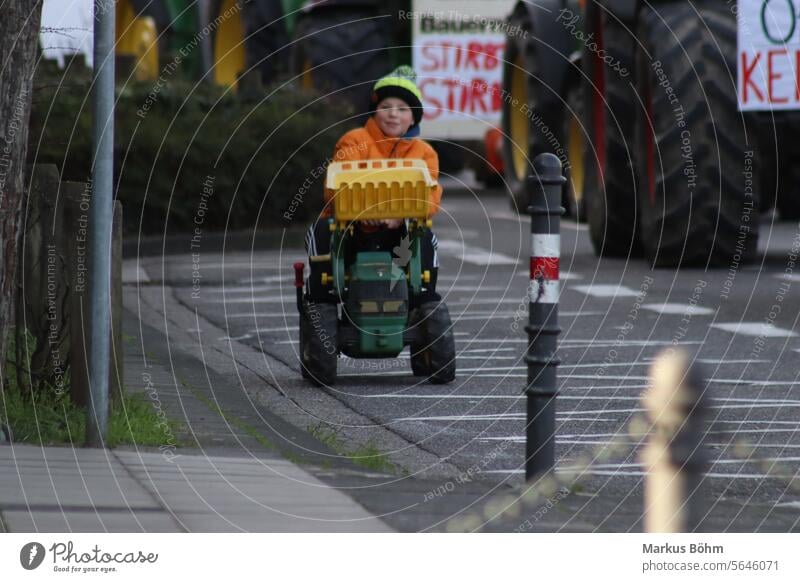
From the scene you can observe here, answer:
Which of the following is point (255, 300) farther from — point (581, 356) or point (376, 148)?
point (376, 148)

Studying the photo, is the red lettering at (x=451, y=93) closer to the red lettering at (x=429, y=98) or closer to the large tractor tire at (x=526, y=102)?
the red lettering at (x=429, y=98)

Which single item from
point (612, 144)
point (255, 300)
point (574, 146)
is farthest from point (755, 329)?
point (574, 146)

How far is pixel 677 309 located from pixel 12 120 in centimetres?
602

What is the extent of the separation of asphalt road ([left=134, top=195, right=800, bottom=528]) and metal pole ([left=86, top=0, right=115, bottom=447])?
1.08m

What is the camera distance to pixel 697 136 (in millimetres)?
13805

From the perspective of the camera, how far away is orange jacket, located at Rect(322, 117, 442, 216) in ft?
30.7

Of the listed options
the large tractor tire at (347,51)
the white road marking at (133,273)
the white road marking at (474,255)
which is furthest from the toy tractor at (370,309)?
the large tractor tire at (347,51)

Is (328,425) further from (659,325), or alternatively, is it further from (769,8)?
(769,8)

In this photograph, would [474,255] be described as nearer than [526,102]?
Yes

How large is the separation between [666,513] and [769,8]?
32.1ft

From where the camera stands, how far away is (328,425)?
8359 millimetres

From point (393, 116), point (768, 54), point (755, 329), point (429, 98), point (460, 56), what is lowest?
point (755, 329)

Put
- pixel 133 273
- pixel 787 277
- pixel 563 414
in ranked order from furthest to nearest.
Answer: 1. pixel 133 273
2. pixel 787 277
3. pixel 563 414
